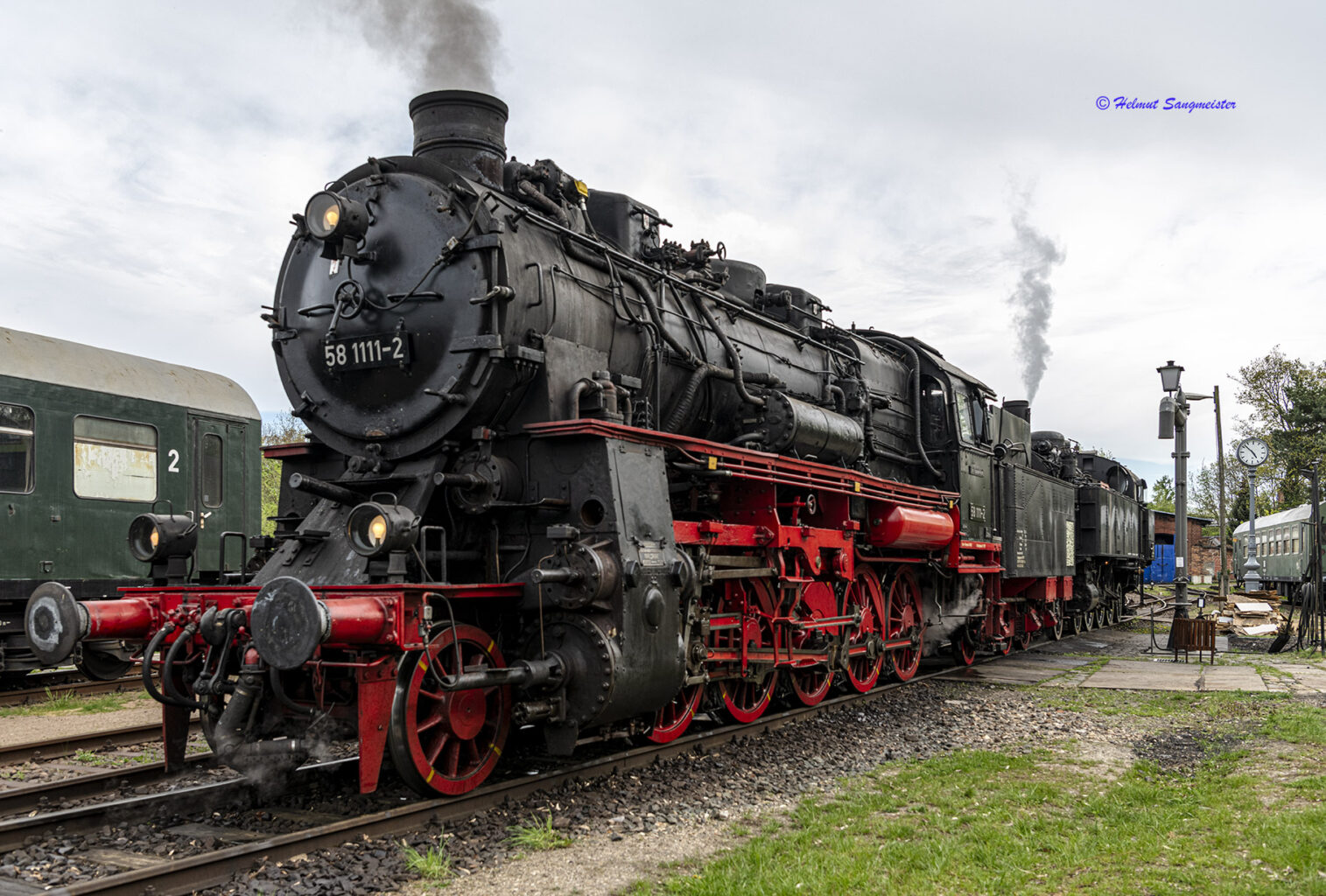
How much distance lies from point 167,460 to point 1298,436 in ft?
143

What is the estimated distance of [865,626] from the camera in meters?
10.1

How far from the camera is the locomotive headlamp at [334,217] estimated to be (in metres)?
6.57

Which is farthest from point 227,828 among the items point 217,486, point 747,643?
point 217,486

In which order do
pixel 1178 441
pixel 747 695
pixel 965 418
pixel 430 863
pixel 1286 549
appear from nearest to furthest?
pixel 430 863 < pixel 747 695 < pixel 965 418 < pixel 1178 441 < pixel 1286 549

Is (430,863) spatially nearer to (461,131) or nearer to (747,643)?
(747,643)

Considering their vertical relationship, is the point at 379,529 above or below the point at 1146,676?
above

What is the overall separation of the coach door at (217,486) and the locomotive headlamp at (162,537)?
655 cm

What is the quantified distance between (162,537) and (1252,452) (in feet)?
68.0

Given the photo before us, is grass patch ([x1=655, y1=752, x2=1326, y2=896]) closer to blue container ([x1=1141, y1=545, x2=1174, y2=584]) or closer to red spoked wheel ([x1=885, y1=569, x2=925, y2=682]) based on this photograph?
red spoked wheel ([x1=885, y1=569, x2=925, y2=682])

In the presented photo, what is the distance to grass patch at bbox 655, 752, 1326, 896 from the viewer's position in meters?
4.79

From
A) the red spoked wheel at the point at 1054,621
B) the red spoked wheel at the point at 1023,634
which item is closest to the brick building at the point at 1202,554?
the red spoked wheel at the point at 1054,621

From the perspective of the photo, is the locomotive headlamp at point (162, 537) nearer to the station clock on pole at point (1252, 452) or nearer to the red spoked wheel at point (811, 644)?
the red spoked wheel at point (811, 644)

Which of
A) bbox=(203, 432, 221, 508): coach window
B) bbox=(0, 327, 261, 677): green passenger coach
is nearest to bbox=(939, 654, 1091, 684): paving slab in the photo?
bbox=(0, 327, 261, 677): green passenger coach

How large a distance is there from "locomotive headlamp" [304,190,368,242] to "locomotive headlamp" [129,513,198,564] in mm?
2052
